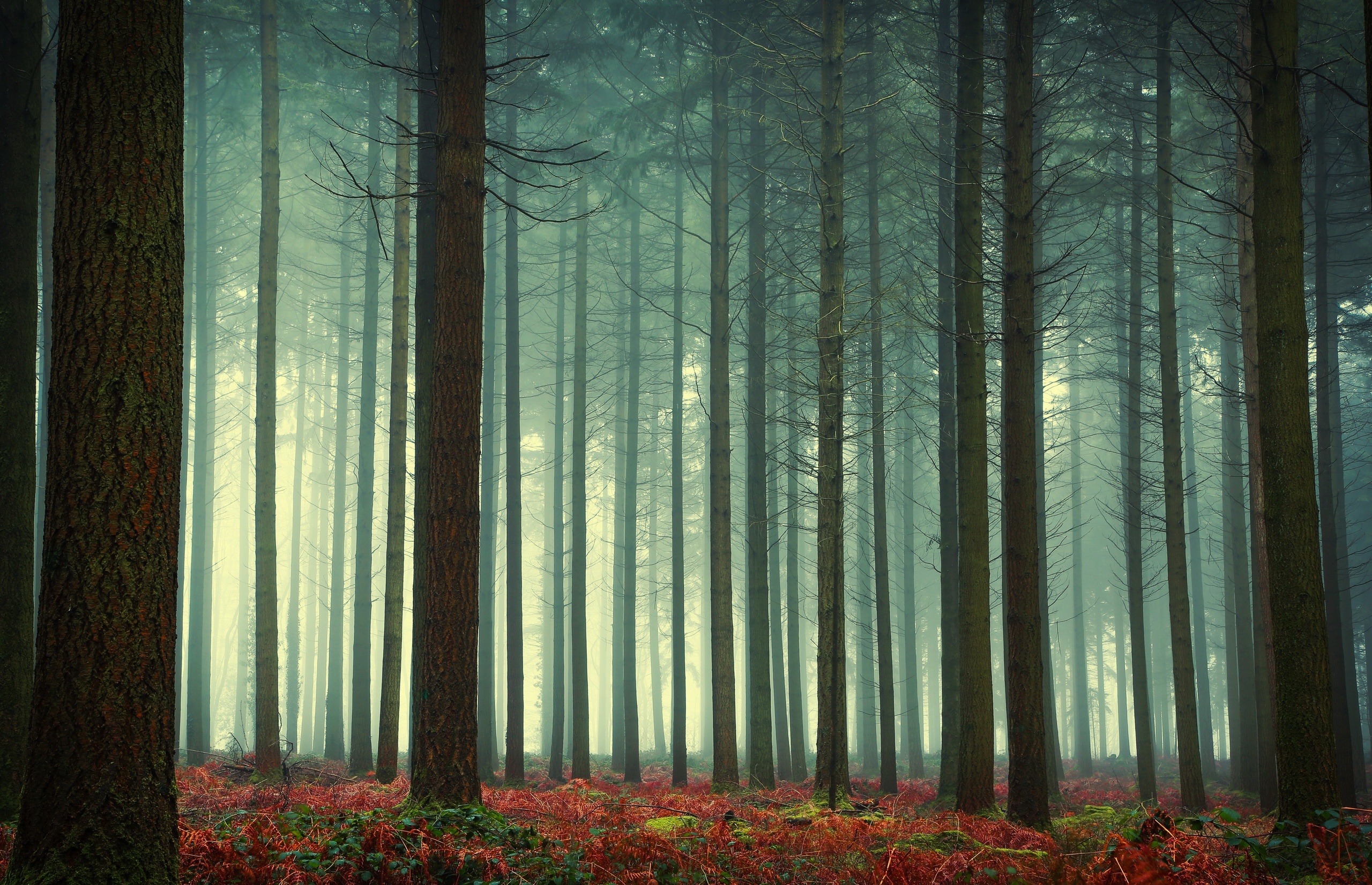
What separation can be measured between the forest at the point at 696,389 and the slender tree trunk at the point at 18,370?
30 mm

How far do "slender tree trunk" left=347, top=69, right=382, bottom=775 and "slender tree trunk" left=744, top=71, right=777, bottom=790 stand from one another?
20.4 feet

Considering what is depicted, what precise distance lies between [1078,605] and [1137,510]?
14.9 m

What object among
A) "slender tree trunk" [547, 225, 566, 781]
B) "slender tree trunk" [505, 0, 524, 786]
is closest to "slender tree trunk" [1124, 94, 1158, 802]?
"slender tree trunk" [505, 0, 524, 786]

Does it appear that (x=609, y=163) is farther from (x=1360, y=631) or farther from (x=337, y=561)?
(x=1360, y=631)

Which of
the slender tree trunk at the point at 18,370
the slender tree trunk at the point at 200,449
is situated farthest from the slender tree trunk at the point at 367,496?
the slender tree trunk at the point at 18,370

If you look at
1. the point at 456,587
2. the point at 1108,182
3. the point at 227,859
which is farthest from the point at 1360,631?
the point at 227,859

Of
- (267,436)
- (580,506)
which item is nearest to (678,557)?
(580,506)

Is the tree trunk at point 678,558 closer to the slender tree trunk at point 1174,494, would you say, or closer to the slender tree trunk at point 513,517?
the slender tree trunk at point 513,517

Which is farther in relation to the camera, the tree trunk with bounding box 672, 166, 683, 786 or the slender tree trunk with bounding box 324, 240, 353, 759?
the slender tree trunk with bounding box 324, 240, 353, 759

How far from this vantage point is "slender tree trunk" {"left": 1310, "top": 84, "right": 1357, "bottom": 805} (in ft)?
40.1

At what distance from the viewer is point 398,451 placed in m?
12.1

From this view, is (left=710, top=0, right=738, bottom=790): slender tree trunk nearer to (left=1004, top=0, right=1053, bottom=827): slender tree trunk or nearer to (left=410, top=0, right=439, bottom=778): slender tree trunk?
(left=1004, top=0, right=1053, bottom=827): slender tree trunk

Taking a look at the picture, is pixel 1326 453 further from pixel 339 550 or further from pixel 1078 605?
pixel 339 550

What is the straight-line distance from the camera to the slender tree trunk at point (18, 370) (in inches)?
231
